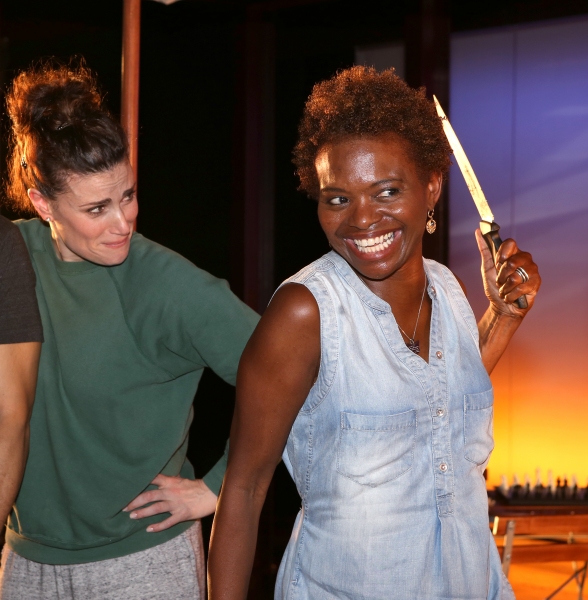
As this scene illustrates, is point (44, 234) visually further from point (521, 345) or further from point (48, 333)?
point (521, 345)

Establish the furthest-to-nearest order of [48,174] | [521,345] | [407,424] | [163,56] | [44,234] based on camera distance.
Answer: [521,345] < [163,56] < [44,234] < [48,174] < [407,424]

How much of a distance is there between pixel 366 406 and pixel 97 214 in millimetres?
713

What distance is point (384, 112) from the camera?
160 cm

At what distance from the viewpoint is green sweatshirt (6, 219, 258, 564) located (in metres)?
1.78

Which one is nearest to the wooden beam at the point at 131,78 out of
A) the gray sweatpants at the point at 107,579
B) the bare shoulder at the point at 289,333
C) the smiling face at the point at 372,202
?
the smiling face at the point at 372,202

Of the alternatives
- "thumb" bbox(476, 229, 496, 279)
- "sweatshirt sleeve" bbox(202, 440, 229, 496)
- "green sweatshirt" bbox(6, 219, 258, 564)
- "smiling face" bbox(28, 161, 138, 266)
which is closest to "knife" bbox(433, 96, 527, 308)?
"thumb" bbox(476, 229, 496, 279)

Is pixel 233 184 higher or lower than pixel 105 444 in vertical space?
higher

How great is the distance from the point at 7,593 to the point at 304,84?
9.55ft

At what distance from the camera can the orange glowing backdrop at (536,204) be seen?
13.2 ft

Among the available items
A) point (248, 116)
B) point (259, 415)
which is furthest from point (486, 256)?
point (248, 116)

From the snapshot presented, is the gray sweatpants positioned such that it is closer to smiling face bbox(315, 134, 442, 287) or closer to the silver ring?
smiling face bbox(315, 134, 442, 287)

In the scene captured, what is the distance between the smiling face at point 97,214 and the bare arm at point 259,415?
0.45 meters

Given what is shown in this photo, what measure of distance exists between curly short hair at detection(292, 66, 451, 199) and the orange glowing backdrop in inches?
95.4

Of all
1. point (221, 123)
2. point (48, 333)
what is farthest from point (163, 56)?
point (48, 333)
